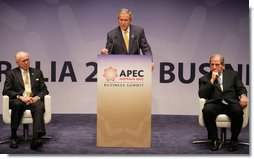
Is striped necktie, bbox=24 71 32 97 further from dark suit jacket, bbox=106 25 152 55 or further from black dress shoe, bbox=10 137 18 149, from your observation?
dark suit jacket, bbox=106 25 152 55

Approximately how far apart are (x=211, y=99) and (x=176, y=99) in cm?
256

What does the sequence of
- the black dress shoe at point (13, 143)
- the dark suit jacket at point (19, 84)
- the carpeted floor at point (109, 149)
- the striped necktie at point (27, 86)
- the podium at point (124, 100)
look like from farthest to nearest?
the striped necktie at point (27, 86) → the dark suit jacket at point (19, 84) → the black dress shoe at point (13, 143) → the carpeted floor at point (109, 149) → the podium at point (124, 100)

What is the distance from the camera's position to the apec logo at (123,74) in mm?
5230

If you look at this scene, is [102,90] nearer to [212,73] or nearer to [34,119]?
[34,119]

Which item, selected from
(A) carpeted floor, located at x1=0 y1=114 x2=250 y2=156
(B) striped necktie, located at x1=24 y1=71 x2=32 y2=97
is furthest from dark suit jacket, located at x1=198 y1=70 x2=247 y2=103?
(B) striped necktie, located at x1=24 y1=71 x2=32 y2=97

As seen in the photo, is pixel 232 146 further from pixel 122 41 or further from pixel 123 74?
pixel 122 41

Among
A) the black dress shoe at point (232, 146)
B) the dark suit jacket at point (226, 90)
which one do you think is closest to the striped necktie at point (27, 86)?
the dark suit jacket at point (226, 90)

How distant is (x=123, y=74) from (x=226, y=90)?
1.33 m

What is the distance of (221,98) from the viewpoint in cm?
556

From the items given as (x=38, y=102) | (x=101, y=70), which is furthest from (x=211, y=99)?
(x=38, y=102)

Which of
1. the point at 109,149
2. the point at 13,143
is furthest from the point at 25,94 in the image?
the point at 109,149

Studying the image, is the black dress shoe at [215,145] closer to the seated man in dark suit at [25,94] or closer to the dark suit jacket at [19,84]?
the seated man in dark suit at [25,94]

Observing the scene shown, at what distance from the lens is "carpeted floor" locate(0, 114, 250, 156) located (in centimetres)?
534

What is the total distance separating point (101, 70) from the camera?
5.23 m
